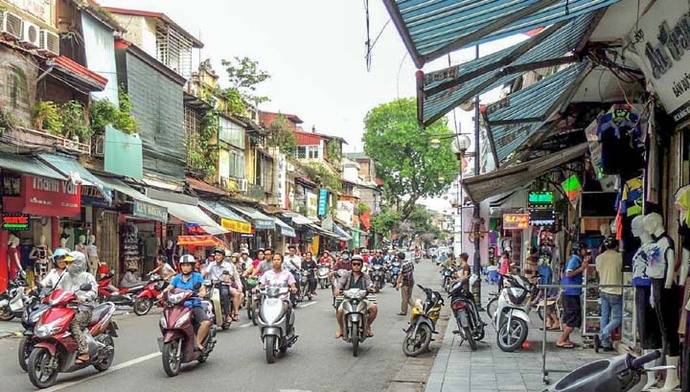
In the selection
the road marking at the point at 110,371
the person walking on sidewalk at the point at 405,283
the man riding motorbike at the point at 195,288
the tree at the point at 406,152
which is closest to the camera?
the road marking at the point at 110,371

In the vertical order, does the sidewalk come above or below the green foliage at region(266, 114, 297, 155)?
below

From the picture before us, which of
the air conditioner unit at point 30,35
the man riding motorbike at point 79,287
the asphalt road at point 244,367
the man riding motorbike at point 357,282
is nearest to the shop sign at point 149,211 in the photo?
the air conditioner unit at point 30,35

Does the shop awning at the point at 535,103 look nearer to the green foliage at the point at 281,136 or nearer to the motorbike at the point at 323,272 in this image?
the motorbike at the point at 323,272

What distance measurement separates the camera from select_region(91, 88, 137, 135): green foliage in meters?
21.0

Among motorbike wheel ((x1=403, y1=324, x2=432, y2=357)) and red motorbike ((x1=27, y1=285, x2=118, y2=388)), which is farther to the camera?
motorbike wheel ((x1=403, y1=324, x2=432, y2=357))

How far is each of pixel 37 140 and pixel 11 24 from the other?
9.09ft

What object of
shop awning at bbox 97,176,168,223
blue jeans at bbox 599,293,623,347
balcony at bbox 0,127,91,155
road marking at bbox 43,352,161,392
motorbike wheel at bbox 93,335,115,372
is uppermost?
balcony at bbox 0,127,91,155

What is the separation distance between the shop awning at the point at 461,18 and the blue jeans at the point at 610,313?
5.80 metres

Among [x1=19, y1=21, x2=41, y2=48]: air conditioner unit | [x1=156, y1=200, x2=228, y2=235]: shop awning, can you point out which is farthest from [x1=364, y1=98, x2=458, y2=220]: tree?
[x1=19, y1=21, x2=41, y2=48]: air conditioner unit

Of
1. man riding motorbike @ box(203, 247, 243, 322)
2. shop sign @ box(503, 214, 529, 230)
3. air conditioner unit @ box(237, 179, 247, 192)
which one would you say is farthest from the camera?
air conditioner unit @ box(237, 179, 247, 192)

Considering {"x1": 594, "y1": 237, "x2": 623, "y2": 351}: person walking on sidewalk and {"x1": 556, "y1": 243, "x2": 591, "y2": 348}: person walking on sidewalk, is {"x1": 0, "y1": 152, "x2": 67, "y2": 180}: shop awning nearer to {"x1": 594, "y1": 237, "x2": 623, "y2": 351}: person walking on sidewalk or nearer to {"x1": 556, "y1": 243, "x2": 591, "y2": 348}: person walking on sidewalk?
{"x1": 556, "y1": 243, "x2": 591, "y2": 348}: person walking on sidewalk

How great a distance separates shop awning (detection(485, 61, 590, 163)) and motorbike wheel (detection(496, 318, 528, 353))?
10.7 ft

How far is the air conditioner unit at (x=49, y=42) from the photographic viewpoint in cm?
1800

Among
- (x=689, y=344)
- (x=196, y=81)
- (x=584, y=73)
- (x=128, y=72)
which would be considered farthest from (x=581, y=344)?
(x=196, y=81)
